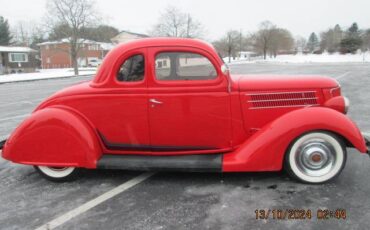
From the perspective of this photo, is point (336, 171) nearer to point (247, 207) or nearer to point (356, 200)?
point (356, 200)

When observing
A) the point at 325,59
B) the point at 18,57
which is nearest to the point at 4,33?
the point at 18,57

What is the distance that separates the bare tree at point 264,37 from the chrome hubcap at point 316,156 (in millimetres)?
76596

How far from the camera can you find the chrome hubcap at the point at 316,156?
13.8 feet

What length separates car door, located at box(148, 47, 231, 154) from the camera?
4.34 meters

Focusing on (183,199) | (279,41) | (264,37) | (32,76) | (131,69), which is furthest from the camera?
(279,41)

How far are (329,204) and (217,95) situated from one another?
5.81ft

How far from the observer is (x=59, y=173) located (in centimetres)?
454

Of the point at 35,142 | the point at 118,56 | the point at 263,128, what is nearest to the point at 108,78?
the point at 118,56

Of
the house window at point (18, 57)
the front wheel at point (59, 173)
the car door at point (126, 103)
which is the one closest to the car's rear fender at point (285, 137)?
the car door at point (126, 103)

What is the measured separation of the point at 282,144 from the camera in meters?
4.13

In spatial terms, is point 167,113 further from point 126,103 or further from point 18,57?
point 18,57

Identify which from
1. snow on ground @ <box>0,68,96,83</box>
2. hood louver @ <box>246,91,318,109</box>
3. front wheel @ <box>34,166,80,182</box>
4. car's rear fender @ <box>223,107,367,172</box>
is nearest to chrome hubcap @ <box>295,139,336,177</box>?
car's rear fender @ <box>223,107,367,172</box>

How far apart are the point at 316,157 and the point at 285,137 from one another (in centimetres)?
47

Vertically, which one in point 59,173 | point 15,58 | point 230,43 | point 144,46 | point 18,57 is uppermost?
point 230,43
